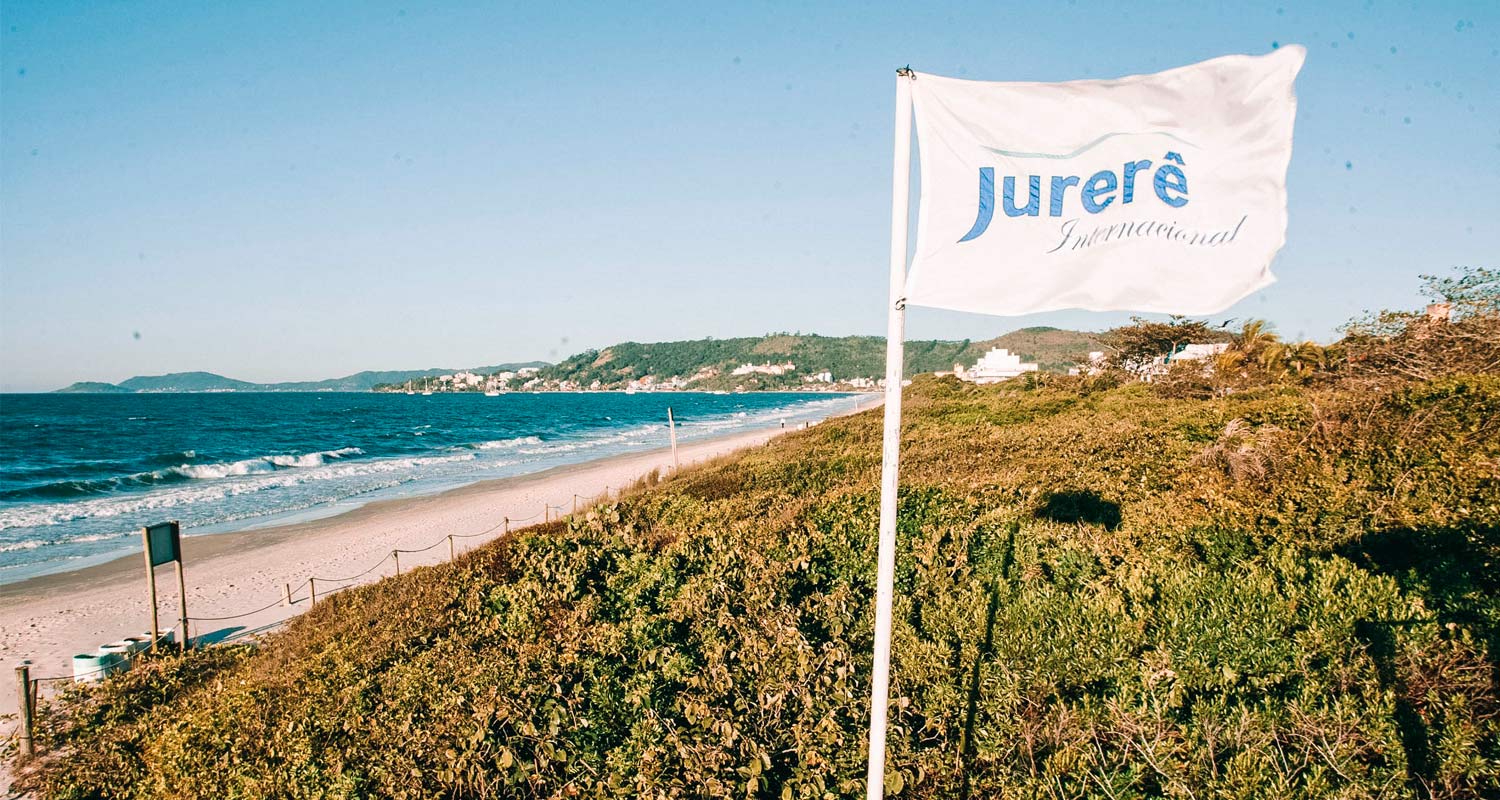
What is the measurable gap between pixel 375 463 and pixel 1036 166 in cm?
4360

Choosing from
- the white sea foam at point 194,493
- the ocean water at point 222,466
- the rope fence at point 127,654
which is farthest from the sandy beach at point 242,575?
the white sea foam at point 194,493

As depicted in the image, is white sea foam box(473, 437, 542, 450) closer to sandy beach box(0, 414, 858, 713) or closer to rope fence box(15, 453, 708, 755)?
sandy beach box(0, 414, 858, 713)

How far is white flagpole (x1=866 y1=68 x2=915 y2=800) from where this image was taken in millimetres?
3178

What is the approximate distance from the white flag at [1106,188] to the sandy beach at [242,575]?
40.6 feet

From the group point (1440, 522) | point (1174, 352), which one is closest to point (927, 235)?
point (1440, 522)

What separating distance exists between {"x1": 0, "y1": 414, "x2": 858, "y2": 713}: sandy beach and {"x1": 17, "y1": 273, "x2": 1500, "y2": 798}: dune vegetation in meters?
4.46

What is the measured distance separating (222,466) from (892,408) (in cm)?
4545

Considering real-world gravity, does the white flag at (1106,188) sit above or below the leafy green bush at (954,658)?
above

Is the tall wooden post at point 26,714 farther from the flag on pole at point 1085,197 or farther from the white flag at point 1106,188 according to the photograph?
the white flag at point 1106,188

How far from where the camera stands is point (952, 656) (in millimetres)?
5992

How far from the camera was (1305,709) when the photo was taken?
174 inches

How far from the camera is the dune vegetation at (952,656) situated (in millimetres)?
4457

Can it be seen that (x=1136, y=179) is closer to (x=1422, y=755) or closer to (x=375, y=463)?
(x=1422, y=755)

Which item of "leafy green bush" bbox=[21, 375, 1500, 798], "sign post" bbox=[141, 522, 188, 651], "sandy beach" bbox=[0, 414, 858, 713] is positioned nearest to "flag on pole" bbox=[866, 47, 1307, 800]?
"leafy green bush" bbox=[21, 375, 1500, 798]
